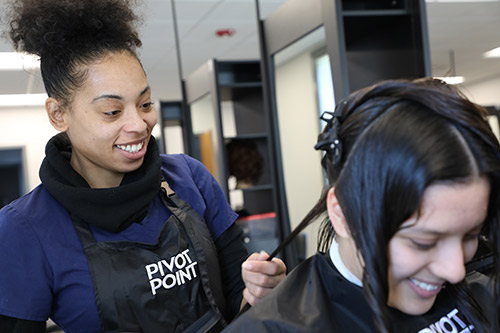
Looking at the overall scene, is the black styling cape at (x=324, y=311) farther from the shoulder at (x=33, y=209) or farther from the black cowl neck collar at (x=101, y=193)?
the shoulder at (x=33, y=209)

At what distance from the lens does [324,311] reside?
42.1 inches

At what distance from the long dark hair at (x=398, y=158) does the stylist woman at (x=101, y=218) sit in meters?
0.38

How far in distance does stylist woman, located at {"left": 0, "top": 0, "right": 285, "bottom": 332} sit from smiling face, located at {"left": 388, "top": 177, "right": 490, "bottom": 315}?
0.41 meters

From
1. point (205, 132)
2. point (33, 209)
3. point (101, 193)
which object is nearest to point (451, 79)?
point (101, 193)

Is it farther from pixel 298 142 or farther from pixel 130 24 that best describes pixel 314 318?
pixel 298 142

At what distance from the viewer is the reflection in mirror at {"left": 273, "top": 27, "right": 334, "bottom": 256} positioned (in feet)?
9.62

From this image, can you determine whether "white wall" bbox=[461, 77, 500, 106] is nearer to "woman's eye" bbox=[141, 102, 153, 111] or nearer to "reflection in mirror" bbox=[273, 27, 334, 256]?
"reflection in mirror" bbox=[273, 27, 334, 256]

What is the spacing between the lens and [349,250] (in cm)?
107

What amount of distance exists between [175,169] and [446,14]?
1.60m

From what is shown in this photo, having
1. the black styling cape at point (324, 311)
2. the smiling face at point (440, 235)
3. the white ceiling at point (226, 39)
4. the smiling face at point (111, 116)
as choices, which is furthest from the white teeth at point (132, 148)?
the smiling face at point (440, 235)

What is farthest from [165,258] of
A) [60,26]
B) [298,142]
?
[298,142]

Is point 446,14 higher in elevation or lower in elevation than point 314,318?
higher

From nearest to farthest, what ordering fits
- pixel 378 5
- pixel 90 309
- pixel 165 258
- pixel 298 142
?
1. pixel 90 309
2. pixel 165 258
3. pixel 378 5
4. pixel 298 142

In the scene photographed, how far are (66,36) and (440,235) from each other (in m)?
1.00
